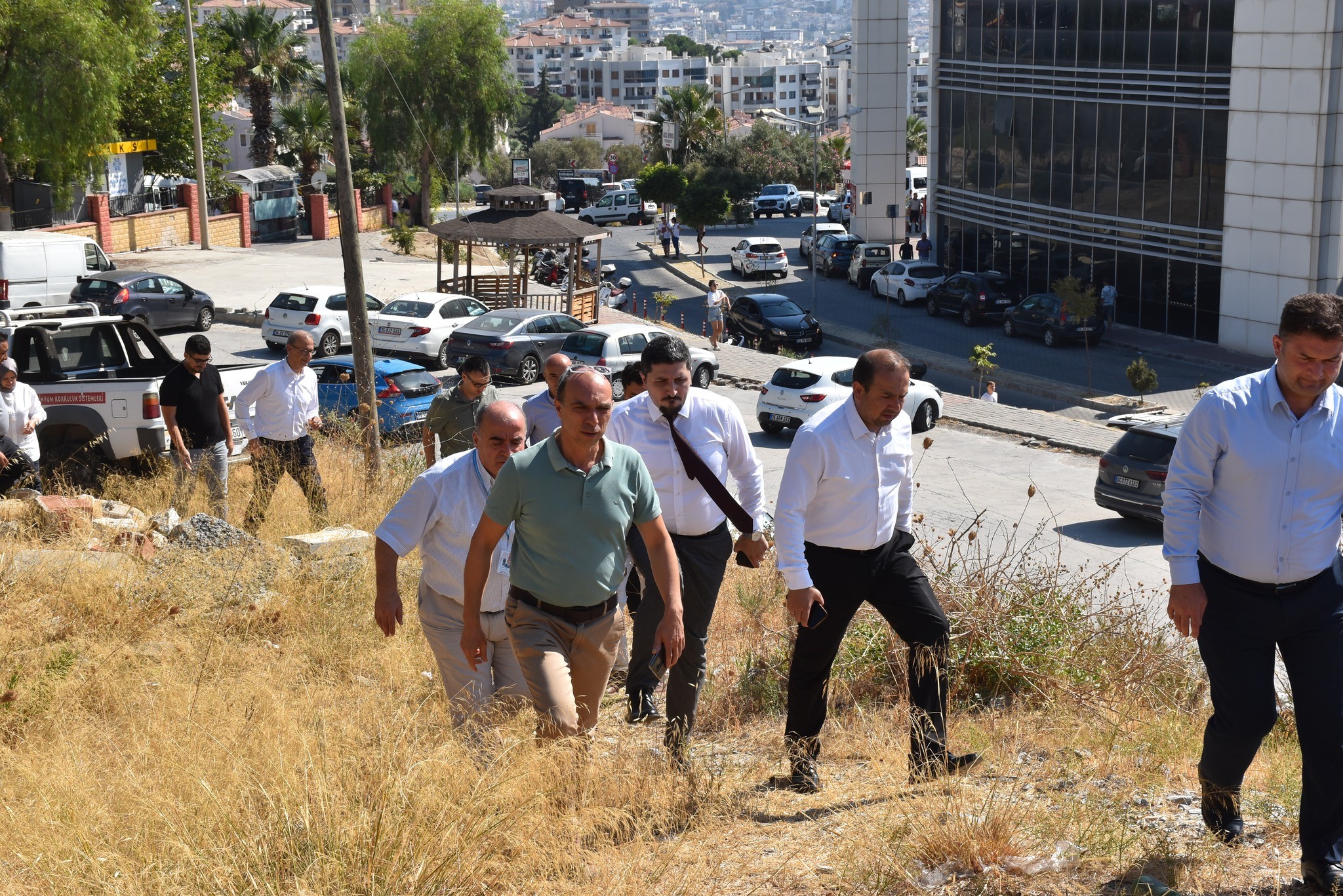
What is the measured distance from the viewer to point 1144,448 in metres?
16.8

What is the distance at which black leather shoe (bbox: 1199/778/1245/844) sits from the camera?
4.35m

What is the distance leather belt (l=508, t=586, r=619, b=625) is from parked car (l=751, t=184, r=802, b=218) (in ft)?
232

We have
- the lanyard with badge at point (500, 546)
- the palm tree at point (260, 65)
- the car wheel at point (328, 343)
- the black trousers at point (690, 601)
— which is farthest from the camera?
the palm tree at point (260, 65)

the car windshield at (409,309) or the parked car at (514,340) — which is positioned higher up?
the car windshield at (409,309)

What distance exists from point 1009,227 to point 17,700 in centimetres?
3947

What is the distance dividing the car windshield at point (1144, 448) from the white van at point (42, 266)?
2107 cm

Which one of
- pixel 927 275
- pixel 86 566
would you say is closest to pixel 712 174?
pixel 927 275

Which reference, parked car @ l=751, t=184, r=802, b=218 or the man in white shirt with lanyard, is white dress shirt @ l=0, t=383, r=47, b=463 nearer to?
the man in white shirt with lanyard

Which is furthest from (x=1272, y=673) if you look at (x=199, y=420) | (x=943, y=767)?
(x=199, y=420)

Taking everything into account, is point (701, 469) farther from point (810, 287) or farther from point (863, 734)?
point (810, 287)

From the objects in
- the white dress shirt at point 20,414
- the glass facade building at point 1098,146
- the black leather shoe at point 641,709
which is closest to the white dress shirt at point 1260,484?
the black leather shoe at point 641,709

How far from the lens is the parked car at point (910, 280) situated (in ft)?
138

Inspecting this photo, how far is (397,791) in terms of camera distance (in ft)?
12.9

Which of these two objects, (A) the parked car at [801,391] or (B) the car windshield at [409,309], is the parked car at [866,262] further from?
(A) the parked car at [801,391]
